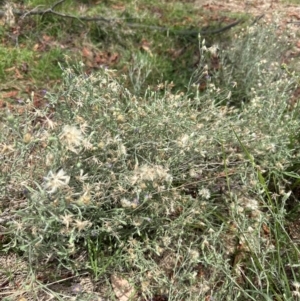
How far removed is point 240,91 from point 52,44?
1.62 meters

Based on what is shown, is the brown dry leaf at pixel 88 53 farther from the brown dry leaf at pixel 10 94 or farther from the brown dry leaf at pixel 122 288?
the brown dry leaf at pixel 122 288

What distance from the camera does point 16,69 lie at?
142 inches

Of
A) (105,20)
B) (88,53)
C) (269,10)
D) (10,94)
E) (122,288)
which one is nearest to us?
(122,288)

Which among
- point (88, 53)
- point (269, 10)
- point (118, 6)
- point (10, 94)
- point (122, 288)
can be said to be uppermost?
point (269, 10)

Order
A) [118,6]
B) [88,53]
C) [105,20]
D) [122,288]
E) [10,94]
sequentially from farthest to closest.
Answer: [118,6] → [105,20] → [88,53] → [10,94] → [122,288]

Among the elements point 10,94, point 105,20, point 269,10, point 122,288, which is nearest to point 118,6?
point 105,20

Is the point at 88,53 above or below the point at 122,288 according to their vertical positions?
above

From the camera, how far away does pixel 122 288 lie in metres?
2.32

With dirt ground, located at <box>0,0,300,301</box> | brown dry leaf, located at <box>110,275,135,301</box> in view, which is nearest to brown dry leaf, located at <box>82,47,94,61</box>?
dirt ground, located at <box>0,0,300,301</box>

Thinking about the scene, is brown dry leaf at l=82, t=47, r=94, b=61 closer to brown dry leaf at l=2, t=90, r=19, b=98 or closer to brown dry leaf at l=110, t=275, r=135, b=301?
brown dry leaf at l=2, t=90, r=19, b=98

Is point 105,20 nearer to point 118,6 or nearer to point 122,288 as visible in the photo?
point 118,6

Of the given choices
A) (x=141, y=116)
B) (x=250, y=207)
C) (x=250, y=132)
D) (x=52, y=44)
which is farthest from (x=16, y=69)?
(x=250, y=207)

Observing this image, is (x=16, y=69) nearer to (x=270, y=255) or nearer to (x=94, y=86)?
(x=94, y=86)

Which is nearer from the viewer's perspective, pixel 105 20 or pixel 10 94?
pixel 10 94
